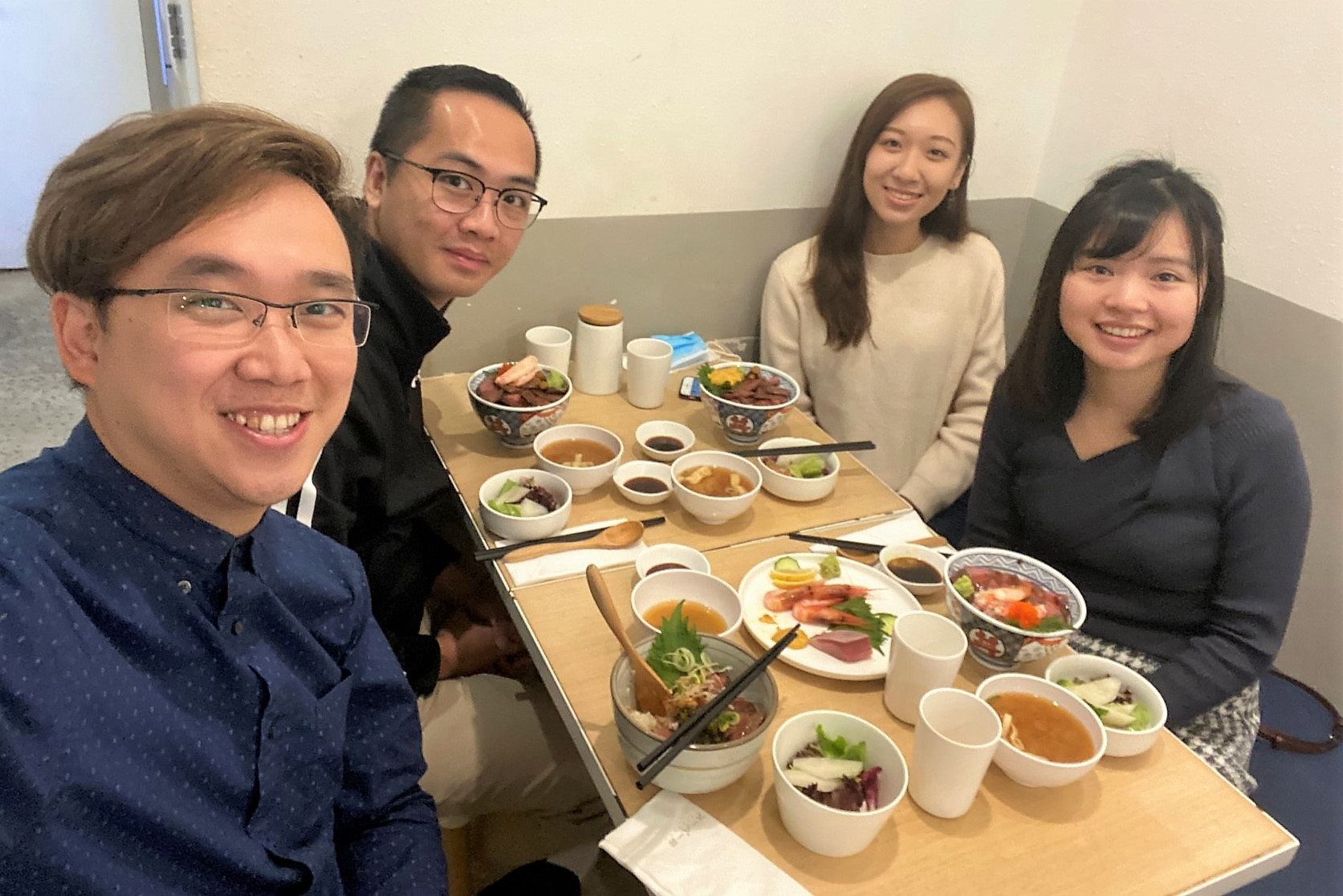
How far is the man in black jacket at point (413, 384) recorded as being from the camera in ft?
4.72

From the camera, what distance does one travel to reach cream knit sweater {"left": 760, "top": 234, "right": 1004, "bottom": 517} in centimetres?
218

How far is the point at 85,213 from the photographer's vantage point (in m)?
0.76

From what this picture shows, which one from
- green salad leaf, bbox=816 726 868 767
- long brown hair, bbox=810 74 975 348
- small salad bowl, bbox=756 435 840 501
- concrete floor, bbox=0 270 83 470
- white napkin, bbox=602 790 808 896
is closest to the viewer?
white napkin, bbox=602 790 808 896

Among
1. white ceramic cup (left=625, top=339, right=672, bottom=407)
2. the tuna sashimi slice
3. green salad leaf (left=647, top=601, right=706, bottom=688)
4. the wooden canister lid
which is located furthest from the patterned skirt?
the wooden canister lid

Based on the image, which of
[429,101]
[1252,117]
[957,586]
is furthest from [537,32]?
[1252,117]

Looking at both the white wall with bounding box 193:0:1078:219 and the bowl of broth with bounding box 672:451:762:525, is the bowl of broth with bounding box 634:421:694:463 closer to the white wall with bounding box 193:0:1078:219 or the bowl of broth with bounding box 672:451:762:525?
the bowl of broth with bounding box 672:451:762:525

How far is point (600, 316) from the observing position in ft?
6.29

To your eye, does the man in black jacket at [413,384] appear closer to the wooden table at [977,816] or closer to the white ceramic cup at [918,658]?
the wooden table at [977,816]

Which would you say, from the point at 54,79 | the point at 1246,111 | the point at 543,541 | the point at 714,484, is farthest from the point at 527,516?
the point at 54,79

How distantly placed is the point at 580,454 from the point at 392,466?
34cm

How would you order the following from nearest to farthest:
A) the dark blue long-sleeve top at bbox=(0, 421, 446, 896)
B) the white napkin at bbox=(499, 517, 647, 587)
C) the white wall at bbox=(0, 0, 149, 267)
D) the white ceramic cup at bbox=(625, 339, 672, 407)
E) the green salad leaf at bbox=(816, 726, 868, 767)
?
the dark blue long-sleeve top at bbox=(0, 421, 446, 896)
the green salad leaf at bbox=(816, 726, 868, 767)
the white napkin at bbox=(499, 517, 647, 587)
the white ceramic cup at bbox=(625, 339, 672, 407)
the white wall at bbox=(0, 0, 149, 267)

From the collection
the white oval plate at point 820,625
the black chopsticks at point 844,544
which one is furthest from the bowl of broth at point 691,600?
the black chopsticks at point 844,544

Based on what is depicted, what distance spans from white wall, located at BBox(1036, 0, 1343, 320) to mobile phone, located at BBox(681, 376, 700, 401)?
1.36 m

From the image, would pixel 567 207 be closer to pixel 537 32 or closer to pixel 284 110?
pixel 537 32
